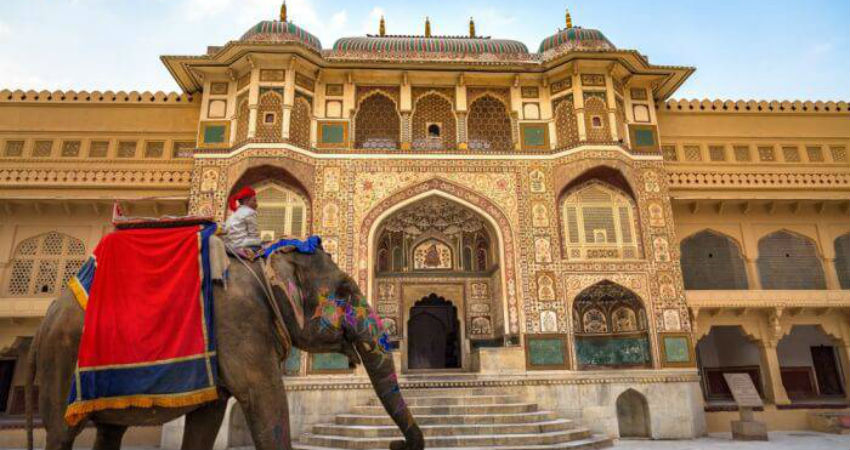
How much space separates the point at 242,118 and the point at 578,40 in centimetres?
860

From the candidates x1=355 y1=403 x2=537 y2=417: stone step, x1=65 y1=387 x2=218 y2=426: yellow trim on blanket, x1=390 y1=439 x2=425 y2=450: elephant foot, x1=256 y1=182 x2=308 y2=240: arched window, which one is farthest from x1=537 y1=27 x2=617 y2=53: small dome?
x1=65 y1=387 x2=218 y2=426: yellow trim on blanket

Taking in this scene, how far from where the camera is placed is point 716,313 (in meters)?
14.0

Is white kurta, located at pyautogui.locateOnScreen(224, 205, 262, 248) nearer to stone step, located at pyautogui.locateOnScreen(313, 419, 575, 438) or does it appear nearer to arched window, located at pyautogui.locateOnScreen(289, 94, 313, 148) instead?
stone step, located at pyautogui.locateOnScreen(313, 419, 575, 438)

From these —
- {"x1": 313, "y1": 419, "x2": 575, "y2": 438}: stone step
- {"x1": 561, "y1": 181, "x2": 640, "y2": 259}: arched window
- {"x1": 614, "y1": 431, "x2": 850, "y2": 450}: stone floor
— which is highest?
{"x1": 561, "y1": 181, "x2": 640, "y2": 259}: arched window

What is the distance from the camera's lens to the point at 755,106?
1543cm

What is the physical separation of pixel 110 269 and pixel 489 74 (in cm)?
1194

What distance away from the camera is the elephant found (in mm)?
3373

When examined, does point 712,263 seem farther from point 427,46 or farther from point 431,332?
point 427,46

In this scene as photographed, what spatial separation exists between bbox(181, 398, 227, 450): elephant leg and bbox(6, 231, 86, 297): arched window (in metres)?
11.8

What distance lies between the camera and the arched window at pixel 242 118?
13180mm

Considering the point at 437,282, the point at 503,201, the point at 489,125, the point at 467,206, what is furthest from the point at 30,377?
the point at 489,125

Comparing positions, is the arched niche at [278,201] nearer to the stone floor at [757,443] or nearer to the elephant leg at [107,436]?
the stone floor at [757,443]

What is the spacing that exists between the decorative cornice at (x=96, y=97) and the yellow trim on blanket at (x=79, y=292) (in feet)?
40.2

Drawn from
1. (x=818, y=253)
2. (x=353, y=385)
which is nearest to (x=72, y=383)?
(x=353, y=385)
